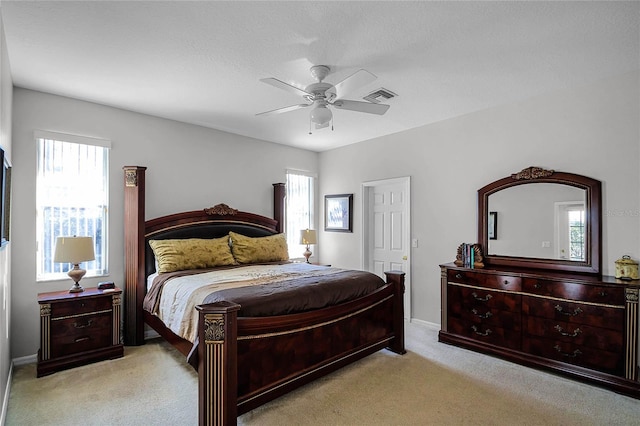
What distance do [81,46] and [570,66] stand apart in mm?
4016

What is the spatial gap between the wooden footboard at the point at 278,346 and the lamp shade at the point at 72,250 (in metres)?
1.85

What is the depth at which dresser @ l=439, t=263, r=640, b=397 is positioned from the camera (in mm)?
2701

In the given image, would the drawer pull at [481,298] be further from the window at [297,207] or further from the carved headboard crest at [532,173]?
the window at [297,207]

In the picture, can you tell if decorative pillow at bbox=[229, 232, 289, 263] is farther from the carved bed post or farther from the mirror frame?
the mirror frame

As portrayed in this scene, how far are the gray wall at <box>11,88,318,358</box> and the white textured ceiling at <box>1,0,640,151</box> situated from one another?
296mm

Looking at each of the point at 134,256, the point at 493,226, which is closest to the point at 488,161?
the point at 493,226

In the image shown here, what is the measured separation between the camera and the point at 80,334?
3.14 m

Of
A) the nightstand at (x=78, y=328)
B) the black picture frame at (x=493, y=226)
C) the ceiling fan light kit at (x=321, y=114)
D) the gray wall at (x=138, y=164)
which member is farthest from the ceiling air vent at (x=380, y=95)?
the nightstand at (x=78, y=328)

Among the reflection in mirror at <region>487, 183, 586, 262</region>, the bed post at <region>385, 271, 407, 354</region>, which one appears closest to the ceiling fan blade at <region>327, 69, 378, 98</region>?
the bed post at <region>385, 271, 407, 354</region>

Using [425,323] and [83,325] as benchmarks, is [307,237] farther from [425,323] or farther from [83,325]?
[83,325]

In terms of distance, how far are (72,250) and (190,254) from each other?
1.11 metres

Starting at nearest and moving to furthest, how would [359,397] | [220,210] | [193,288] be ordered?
[359,397]
[193,288]
[220,210]

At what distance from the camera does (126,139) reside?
3.93 meters

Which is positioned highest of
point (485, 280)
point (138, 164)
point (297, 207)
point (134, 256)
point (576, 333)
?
point (138, 164)
